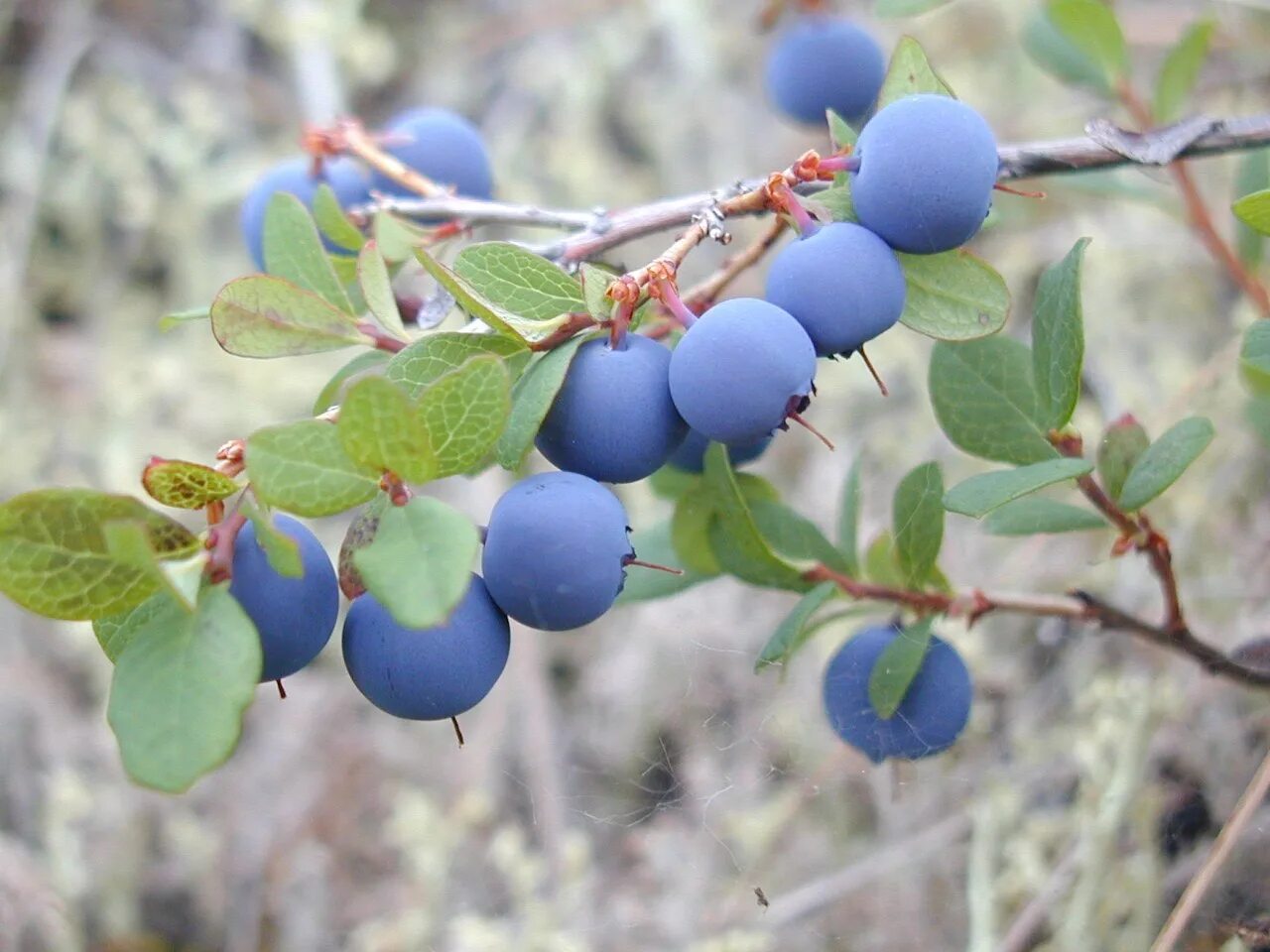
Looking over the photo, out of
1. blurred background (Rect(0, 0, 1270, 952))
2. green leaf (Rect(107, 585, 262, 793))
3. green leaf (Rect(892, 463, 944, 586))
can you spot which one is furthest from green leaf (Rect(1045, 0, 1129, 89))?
green leaf (Rect(107, 585, 262, 793))

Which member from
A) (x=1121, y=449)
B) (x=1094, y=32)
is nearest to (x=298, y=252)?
(x=1121, y=449)

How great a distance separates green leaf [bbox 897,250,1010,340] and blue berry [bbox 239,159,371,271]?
0.56 m

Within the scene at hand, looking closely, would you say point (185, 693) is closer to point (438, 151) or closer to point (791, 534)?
point (791, 534)

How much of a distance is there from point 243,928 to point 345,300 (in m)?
1.39

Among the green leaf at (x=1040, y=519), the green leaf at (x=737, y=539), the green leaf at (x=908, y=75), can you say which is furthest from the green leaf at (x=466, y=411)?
the green leaf at (x=1040, y=519)

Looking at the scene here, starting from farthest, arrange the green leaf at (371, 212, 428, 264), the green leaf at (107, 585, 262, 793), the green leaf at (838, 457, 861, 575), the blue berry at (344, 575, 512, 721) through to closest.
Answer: the green leaf at (838, 457, 861, 575) < the green leaf at (371, 212, 428, 264) < the blue berry at (344, 575, 512, 721) < the green leaf at (107, 585, 262, 793)

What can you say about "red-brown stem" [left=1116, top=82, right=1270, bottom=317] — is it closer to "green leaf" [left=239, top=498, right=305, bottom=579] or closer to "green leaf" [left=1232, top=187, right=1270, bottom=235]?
"green leaf" [left=1232, top=187, right=1270, bottom=235]

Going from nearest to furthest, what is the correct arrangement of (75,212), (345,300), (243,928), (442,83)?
(345,300), (243,928), (75,212), (442,83)

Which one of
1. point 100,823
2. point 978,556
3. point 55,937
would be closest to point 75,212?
point 100,823

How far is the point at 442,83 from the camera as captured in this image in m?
2.81

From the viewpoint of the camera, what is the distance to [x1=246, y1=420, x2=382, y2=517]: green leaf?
614mm

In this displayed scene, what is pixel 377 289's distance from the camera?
31.0 inches

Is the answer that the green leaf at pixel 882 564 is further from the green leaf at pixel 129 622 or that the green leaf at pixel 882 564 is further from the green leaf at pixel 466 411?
the green leaf at pixel 129 622

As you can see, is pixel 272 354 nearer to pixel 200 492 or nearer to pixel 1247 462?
pixel 200 492
